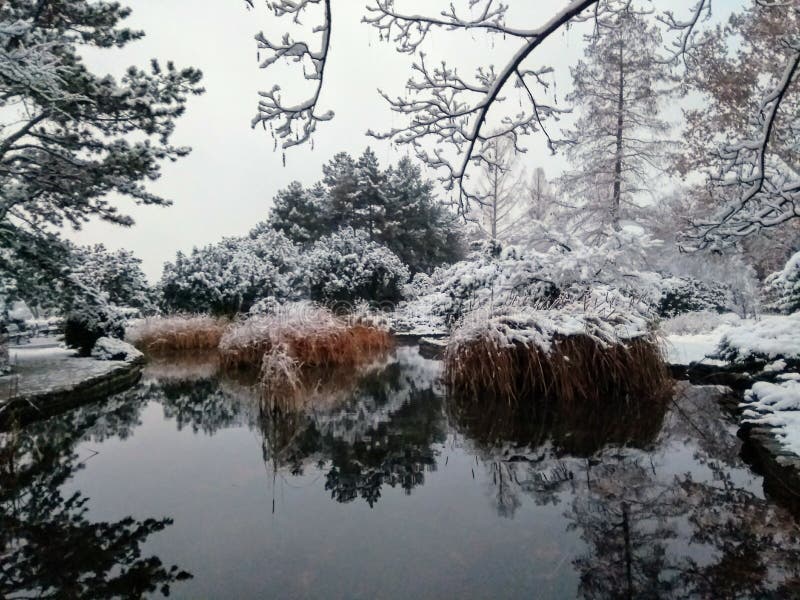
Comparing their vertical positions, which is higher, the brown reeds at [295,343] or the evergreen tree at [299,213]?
the evergreen tree at [299,213]

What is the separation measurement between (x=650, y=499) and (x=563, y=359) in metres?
Result: 2.21

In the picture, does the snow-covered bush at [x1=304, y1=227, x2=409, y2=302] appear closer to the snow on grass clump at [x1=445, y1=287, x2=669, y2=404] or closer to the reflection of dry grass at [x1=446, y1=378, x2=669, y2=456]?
the snow on grass clump at [x1=445, y1=287, x2=669, y2=404]

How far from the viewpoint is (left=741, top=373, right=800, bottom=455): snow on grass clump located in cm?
272

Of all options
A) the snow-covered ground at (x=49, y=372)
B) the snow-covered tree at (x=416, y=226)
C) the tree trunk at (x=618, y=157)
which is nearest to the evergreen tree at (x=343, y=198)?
the snow-covered tree at (x=416, y=226)

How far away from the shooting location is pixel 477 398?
15.1 ft

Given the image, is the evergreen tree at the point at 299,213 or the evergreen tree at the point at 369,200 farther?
the evergreen tree at the point at 299,213

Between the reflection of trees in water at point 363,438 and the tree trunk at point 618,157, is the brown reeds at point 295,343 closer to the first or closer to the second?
the reflection of trees in water at point 363,438

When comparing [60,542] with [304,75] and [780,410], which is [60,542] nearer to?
[304,75]

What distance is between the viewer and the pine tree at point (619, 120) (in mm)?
14938

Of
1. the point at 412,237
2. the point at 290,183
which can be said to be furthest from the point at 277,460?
the point at 290,183

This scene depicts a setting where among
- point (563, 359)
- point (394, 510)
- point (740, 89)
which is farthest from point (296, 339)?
point (740, 89)

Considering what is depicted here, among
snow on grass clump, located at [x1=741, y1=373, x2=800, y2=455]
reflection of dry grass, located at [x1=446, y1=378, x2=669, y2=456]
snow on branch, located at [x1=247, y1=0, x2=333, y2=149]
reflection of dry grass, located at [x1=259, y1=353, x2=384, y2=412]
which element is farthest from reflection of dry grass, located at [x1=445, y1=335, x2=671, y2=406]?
snow on branch, located at [x1=247, y1=0, x2=333, y2=149]

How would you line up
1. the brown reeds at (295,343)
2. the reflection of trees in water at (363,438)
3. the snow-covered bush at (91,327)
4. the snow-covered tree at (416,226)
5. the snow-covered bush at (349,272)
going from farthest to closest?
the snow-covered tree at (416,226), the snow-covered bush at (349,272), the brown reeds at (295,343), the snow-covered bush at (91,327), the reflection of trees in water at (363,438)

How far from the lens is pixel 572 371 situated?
4.43 meters
